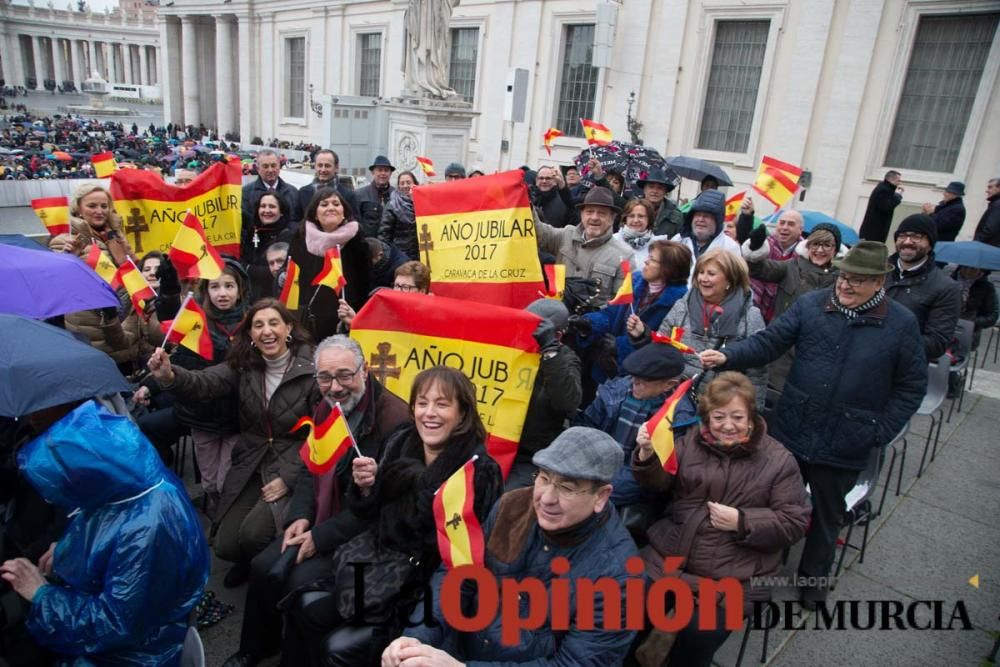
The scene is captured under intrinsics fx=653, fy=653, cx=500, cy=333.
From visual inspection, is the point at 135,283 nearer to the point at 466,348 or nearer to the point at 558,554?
the point at 466,348

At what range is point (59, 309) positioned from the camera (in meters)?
3.39

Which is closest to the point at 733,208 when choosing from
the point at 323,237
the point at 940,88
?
the point at 323,237

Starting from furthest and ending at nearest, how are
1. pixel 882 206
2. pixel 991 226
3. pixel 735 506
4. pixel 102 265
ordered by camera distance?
pixel 882 206 < pixel 991 226 < pixel 102 265 < pixel 735 506

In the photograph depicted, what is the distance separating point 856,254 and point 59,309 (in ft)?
13.7

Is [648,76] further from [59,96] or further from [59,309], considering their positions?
[59,96]

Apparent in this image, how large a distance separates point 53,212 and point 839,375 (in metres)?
5.70

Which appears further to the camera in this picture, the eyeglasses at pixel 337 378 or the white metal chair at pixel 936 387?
the white metal chair at pixel 936 387

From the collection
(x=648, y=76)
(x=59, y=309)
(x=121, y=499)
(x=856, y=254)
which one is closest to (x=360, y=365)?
(x=121, y=499)

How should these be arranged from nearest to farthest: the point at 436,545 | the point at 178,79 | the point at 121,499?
1. the point at 121,499
2. the point at 436,545
3. the point at 178,79

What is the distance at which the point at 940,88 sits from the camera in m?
13.6

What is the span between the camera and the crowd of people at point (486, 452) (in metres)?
2.31

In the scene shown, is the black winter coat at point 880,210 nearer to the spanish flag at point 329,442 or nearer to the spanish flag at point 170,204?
the spanish flag at point 170,204

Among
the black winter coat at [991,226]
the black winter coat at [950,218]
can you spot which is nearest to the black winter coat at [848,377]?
the black winter coat at [991,226]

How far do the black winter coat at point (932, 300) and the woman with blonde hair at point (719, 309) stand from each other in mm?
1306
